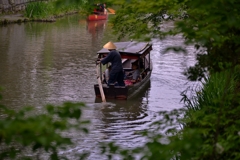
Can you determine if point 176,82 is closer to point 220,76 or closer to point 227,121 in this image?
point 220,76

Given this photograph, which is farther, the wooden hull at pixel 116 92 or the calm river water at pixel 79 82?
the wooden hull at pixel 116 92

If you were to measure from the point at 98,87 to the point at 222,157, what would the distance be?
8732mm

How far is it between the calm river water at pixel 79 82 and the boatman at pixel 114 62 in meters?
0.68

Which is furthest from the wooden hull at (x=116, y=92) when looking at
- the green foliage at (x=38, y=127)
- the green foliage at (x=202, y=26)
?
the green foliage at (x=38, y=127)

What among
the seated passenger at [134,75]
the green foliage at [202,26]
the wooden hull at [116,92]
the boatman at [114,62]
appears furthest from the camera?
the seated passenger at [134,75]

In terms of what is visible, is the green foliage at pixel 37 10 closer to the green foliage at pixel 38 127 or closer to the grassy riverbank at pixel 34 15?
the grassy riverbank at pixel 34 15

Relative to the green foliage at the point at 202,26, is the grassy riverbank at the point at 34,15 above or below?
below

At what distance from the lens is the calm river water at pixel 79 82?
12.5 metres

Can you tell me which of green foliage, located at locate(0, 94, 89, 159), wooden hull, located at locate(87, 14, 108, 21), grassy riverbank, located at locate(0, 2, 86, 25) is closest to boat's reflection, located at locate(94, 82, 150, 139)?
green foliage, located at locate(0, 94, 89, 159)

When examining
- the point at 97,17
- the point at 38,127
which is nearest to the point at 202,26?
the point at 38,127

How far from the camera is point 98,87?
1481cm

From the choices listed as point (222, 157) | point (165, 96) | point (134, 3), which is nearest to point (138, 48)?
point (165, 96)

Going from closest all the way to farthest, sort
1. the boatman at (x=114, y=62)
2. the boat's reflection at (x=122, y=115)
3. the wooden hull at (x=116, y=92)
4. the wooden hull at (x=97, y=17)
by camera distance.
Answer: the boat's reflection at (x=122, y=115) < the boatman at (x=114, y=62) < the wooden hull at (x=116, y=92) < the wooden hull at (x=97, y=17)

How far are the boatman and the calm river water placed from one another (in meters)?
0.68
